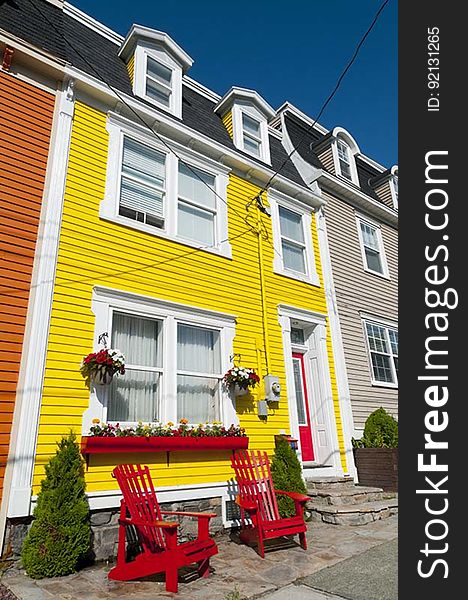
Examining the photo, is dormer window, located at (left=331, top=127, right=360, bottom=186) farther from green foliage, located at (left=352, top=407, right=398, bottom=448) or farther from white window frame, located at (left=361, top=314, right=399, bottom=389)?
green foliage, located at (left=352, top=407, right=398, bottom=448)

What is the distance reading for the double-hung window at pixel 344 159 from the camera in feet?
37.6

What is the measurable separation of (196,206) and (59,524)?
5292 mm

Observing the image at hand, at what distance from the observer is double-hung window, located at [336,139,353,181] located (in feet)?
37.6

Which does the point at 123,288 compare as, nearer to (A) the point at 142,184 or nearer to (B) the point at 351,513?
(A) the point at 142,184

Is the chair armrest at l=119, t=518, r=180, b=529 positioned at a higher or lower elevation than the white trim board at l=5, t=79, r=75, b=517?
lower

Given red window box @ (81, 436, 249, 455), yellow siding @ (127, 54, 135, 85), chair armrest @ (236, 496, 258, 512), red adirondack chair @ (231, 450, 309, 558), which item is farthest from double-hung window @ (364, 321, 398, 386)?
yellow siding @ (127, 54, 135, 85)

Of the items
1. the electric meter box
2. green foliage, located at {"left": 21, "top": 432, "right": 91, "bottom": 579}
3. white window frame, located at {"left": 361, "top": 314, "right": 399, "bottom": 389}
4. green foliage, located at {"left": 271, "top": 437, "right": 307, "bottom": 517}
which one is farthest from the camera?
white window frame, located at {"left": 361, "top": 314, "right": 399, "bottom": 389}

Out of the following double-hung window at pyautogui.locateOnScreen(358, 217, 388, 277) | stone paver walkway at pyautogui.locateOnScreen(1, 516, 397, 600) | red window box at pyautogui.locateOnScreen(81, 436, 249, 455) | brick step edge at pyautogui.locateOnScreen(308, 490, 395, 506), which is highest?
double-hung window at pyautogui.locateOnScreen(358, 217, 388, 277)

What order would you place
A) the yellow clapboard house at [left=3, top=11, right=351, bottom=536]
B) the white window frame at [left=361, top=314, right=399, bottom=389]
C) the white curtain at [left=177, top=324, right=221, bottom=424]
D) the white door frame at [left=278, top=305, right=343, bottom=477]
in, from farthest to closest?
the white window frame at [left=361, top=314, right=399, bottom=389], the white door frame at [left=278, top=305, right=343, bottom=477], the white curtain at [left=177, top=324, right=221, bottom=424], the yellow clapboard house at [left=3, top=11, right=351, bottom=536]

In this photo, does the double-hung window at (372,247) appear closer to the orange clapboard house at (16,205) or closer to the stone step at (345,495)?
the stone step at (345,495)

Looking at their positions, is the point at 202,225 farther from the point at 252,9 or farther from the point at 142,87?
the point at 252,9

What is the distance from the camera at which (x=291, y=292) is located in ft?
26.7

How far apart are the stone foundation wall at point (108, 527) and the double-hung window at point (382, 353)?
5212mm

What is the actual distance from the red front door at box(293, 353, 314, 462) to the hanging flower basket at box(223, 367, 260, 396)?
1.83 metres
